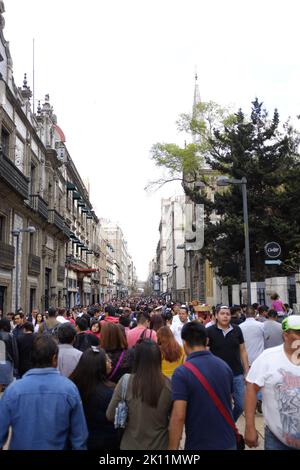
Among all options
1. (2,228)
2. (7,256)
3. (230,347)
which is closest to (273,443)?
(230,347)

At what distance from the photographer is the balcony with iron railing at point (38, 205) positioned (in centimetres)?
2650

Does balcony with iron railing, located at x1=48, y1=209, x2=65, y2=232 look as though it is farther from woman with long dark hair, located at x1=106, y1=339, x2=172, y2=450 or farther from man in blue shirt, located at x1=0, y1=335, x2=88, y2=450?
man in blue shirt, located at x1=0, y1=335, x2=88, y2=450

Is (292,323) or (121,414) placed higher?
(292,323)

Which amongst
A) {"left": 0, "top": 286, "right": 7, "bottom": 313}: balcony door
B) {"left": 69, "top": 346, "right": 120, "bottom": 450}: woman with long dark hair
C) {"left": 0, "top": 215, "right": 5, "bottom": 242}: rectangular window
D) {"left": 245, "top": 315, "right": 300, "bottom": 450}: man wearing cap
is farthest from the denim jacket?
{"left": 0, "top": 215, "right": 5, "bottom": 242}: rectangular window

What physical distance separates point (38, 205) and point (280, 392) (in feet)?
82.8

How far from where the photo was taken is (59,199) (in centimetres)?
3638

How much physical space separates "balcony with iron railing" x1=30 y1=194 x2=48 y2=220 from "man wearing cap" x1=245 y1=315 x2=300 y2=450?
78.9ft

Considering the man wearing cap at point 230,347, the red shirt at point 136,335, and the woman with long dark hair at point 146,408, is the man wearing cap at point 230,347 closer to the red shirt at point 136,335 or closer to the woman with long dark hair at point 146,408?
the red shirt at point 136,335

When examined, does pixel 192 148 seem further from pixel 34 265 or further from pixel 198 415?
pixel 198 415

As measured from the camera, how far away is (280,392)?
338cm

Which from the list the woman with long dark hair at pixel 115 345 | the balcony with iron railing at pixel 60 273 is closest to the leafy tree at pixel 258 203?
the balcony with iron railing at pixel 60 273

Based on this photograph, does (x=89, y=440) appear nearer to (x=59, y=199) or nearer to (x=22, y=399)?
(x=22, y=399)

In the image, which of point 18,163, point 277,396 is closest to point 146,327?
point 277,396

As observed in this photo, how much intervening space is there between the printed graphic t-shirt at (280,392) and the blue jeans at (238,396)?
2610 millimetres
